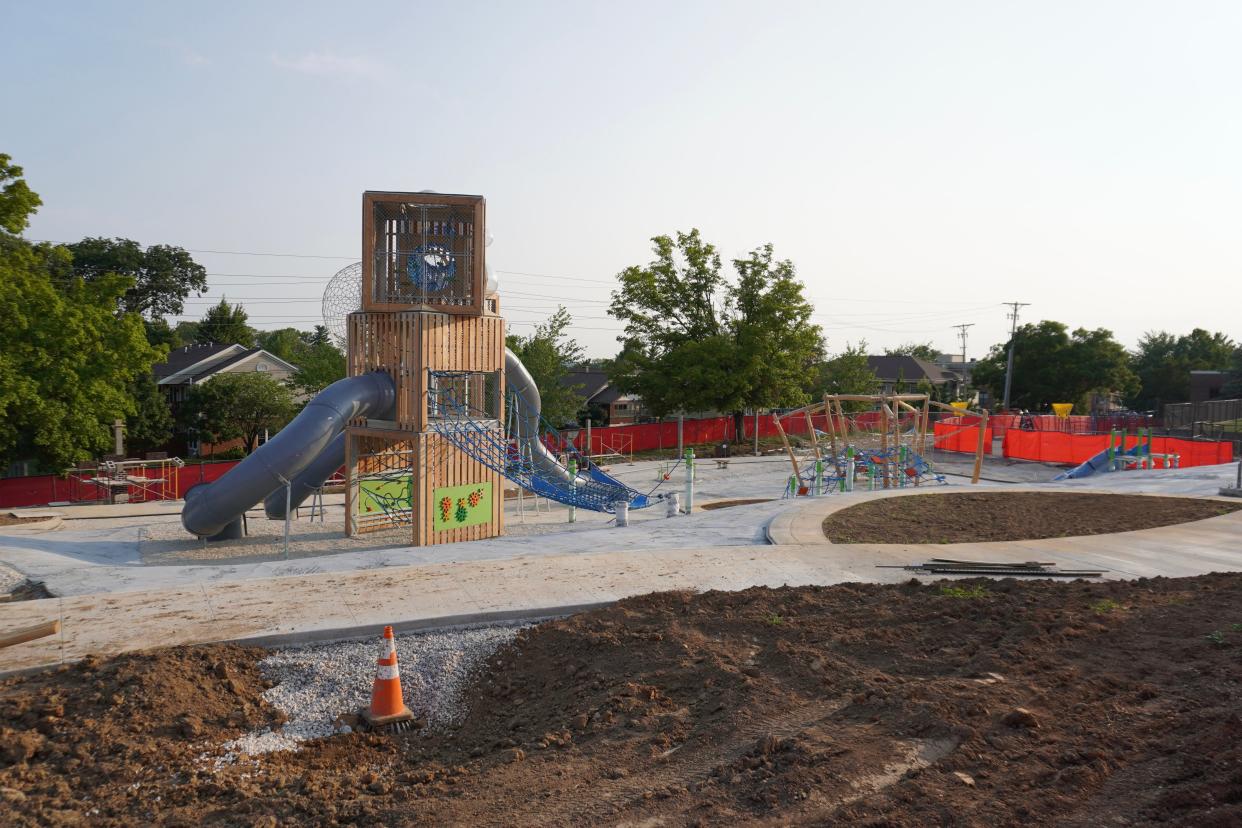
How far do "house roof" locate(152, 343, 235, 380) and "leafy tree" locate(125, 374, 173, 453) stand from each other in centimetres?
779

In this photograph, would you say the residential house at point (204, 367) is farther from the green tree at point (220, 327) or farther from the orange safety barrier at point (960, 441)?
the orange safety barrier at point (960, 441)

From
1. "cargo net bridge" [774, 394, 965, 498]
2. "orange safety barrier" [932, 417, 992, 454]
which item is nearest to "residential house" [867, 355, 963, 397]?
"orange safety barrier" [932, 417, 992, 454]

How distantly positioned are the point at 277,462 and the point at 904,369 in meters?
80.5

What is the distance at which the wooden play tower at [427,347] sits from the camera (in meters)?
17.0

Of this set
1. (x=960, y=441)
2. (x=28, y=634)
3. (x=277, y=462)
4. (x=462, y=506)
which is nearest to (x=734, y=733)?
(x=28, y=634)

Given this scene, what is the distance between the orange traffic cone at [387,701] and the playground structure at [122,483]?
23569 millimetres

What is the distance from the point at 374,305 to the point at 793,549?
10.3 meters

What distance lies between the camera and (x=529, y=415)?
966 inches

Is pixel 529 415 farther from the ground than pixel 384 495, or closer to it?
farther from the ground

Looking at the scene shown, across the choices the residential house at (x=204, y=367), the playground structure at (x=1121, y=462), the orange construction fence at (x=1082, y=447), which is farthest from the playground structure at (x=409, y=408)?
the residential house at (x=204, y=367)

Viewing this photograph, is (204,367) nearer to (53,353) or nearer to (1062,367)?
(53,353)

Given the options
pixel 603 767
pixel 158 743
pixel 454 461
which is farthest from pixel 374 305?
pixel 603 767

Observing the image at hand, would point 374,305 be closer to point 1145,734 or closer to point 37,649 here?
point 37,649

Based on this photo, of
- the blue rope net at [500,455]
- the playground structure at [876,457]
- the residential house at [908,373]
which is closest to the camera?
the blue rope net at [500,455]
